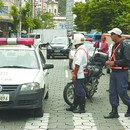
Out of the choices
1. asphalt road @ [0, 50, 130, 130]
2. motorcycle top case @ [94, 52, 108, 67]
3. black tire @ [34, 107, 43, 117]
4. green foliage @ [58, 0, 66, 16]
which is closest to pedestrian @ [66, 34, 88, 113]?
asphalt road @ [0, 50, 130, 130]

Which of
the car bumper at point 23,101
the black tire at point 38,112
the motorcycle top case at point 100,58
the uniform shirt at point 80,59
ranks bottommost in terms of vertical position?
the black tire at point 38,112

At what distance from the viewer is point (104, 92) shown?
42.6ft

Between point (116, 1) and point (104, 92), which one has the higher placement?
point (116, 1)

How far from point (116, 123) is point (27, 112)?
2118mm

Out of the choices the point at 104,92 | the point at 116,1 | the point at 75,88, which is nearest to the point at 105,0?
the point at 116,1

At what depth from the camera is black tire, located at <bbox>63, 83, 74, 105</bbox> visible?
33.2ft

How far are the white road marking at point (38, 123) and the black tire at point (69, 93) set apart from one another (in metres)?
1.10

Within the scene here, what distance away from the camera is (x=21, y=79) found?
27.8ft

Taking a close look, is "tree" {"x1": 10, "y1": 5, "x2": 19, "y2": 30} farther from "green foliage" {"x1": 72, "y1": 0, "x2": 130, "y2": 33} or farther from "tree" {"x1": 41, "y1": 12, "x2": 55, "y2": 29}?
"tree" {"x1": 41, "y1": 12, "x2": 55, "y2": 29}

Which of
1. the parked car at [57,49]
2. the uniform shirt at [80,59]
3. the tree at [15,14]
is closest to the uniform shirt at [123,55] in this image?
the uniform shirt at [80,59]

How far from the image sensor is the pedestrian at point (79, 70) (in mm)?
9195

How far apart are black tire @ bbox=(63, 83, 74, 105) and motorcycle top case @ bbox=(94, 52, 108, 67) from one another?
1548 millimetres

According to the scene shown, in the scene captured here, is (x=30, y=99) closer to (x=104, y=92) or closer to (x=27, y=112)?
(x=27, y=112)

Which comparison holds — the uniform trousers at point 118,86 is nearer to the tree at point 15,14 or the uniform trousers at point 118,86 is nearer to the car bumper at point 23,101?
the car bumper at point 23,101
